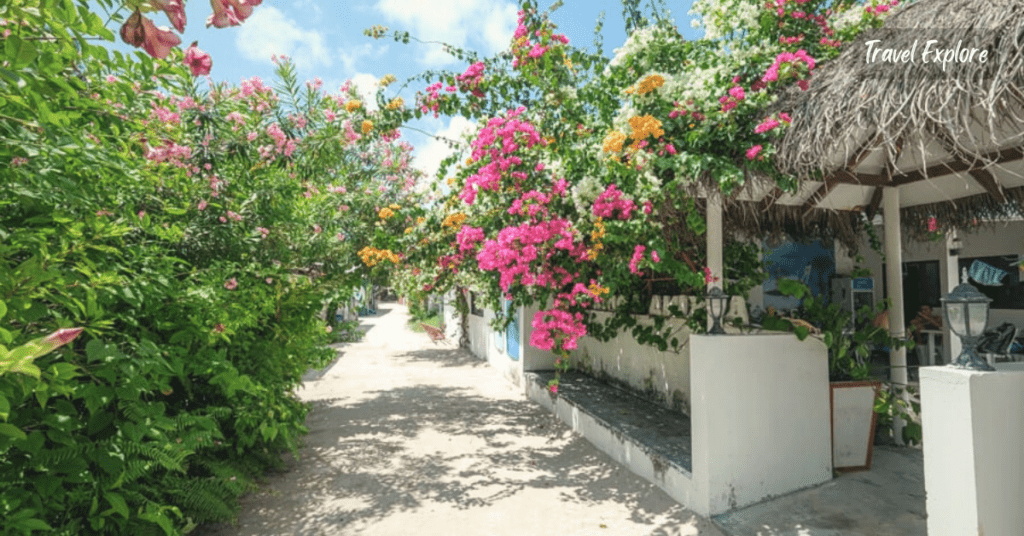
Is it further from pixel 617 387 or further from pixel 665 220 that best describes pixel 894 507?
pixel 617 387

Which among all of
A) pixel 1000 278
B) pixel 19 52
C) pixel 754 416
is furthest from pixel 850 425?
pixel 1000 278

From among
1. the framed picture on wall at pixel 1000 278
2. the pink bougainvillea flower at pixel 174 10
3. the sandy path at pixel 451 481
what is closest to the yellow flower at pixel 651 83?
the sandy path at pixel 451 481

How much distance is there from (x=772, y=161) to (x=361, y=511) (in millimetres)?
4075

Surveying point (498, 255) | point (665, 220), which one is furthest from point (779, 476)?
point (498, 255)

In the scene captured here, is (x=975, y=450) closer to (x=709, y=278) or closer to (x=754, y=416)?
(x=754, y=416)

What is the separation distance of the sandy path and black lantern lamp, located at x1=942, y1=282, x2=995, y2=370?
6.51 feet

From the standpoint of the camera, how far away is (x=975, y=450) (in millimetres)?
2354

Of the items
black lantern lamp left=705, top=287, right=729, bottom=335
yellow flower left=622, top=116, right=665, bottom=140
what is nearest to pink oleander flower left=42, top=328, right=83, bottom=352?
yellow flower left=622, top=116, right=665, bottom=140

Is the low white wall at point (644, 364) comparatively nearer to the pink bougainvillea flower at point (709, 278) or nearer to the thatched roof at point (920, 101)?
the pink bougainvillea flower at point (709, 278)

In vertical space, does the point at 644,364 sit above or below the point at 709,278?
below

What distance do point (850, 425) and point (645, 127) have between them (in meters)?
3.06

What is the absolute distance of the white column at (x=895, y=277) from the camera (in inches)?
198

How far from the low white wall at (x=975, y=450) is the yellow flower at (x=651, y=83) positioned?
273 cm

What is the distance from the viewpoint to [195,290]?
3.10 m
